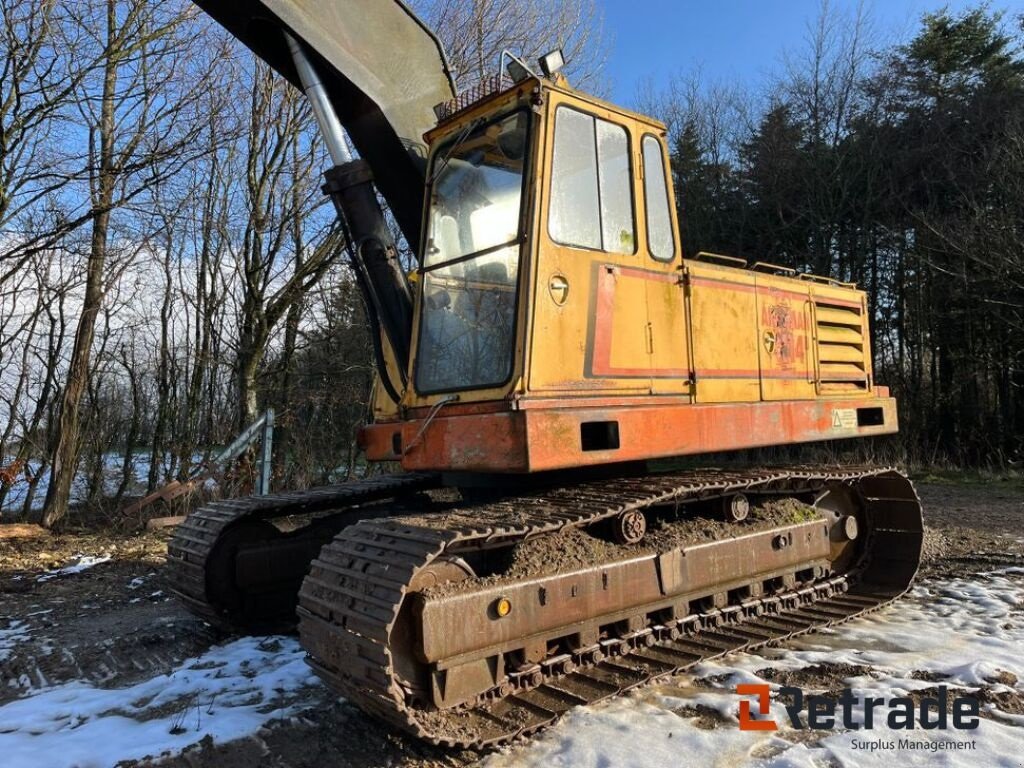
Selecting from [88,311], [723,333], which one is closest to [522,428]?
[723,333]

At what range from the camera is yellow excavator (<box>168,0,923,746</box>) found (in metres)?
3.24

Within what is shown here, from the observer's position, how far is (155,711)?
139 inches

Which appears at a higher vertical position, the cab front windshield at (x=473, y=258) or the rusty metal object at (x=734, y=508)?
Answer: the cab front windshield at (x=473, y=258)

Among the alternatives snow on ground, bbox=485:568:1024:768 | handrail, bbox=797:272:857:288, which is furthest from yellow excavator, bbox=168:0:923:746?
handrail, bbox=797:272:857:288

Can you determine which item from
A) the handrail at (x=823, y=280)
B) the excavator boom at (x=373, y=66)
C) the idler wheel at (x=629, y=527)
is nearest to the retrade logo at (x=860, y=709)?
the idler wheel at (x=629, y=527)

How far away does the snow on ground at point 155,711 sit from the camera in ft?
10.2

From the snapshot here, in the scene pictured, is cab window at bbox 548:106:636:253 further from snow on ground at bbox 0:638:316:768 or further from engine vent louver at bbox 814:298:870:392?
snow on ground at bbox 0:638:316:768

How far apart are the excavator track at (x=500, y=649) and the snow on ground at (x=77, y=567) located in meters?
4.62

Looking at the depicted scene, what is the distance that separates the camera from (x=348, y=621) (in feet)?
9.76

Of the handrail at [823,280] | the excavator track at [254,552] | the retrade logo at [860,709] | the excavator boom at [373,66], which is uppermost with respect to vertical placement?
the excavator boom at [373,66]

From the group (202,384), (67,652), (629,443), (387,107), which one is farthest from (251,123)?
(629,443)

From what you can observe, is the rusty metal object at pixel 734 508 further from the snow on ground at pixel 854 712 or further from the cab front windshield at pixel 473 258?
the cab front windshield at pixel 473 258

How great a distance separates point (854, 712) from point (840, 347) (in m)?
3.13

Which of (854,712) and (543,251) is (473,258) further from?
(854,712)
